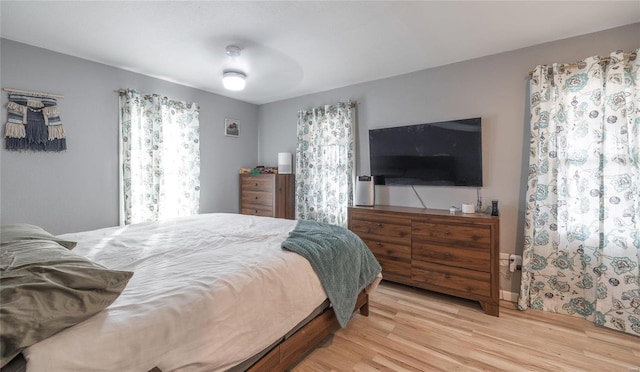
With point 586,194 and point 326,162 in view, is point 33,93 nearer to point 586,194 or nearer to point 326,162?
point 326,162

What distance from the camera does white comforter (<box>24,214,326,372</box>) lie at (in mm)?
833

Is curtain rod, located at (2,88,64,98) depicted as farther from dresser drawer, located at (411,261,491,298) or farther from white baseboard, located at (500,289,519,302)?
white baseboard, located at (500,289,519,302)

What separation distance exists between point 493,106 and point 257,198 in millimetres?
3199

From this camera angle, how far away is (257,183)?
13.3 feet

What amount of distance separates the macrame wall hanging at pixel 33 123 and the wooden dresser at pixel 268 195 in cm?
213

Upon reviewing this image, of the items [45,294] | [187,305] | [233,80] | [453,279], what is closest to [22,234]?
[45,294]

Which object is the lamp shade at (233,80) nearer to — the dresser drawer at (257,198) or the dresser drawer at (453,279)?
the dresser drawer at (257,198)

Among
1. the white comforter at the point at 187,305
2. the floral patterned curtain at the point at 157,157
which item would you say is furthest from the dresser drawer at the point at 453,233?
the floral patterned curtain at the point at 157,157

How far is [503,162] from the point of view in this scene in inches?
104

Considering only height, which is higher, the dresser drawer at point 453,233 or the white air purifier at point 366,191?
the white air purifier at point 366,191

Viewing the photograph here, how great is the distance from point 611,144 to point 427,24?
179 cm

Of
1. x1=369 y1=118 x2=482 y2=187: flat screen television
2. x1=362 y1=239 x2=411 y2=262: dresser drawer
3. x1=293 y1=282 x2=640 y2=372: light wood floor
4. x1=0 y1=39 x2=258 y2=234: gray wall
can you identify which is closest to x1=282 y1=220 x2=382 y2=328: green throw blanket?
x1=293 y1=282 x2=640 y2=372: light wood floor

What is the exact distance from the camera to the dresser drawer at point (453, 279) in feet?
7.75

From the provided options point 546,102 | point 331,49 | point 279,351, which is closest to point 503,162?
point 546,102
